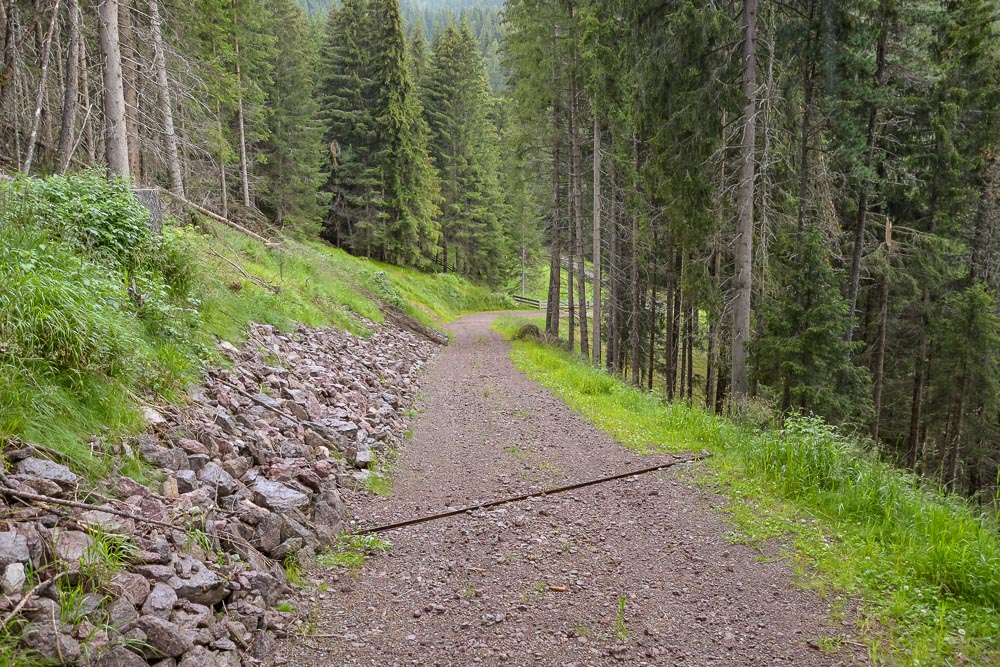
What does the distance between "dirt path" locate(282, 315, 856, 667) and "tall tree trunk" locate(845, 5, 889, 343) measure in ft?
28.7

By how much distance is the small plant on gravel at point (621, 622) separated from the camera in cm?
339

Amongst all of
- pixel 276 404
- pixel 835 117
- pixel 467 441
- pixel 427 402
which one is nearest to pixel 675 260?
pixel 835 117

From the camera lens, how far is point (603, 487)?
19.0 feet

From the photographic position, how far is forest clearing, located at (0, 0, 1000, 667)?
10.5ft

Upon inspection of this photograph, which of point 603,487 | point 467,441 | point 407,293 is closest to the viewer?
point 603,487

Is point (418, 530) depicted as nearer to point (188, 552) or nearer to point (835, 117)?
point (188, 552)

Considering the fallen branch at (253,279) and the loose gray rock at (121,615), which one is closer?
the loose gray rock at (121,615)

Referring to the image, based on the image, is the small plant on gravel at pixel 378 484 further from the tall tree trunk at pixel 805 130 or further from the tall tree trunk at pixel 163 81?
the tall tree trunk at pixel 805 130

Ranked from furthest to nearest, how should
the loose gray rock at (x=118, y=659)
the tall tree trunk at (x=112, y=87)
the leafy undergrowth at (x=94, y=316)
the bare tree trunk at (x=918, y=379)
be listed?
1. the bare tree trunk at (x=918, y=379)
2. the tall tree trunk at (x=112, y=87)
3. the leafy undergrowth at (x=94, y=316)
4. the loose gray rock at (x=118, y=659)

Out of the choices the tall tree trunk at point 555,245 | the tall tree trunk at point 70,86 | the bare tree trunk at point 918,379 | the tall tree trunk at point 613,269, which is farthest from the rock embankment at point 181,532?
the bare tree trunk at point 918,379

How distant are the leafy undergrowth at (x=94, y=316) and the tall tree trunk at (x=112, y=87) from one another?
6.64 ft

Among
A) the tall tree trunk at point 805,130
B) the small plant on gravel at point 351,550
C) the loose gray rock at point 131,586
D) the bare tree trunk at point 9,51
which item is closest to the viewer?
the loose gray rock at point 131,586

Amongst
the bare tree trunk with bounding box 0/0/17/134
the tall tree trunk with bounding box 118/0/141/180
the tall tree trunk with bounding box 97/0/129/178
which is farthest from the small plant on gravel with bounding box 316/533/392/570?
the tall tree trunk with bounding box 118/0/141/180

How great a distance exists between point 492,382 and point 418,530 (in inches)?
283
